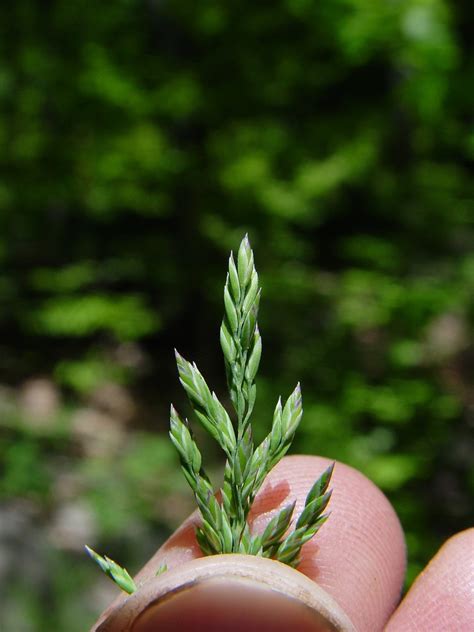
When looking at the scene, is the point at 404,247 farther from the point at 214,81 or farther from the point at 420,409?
the point at 214,81

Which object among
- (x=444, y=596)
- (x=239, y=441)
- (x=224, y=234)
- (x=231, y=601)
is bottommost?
(x=224, y=234)

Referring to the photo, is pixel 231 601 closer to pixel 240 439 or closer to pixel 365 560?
pixel 240 439

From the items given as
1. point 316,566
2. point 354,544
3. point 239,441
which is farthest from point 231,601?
point 354,544

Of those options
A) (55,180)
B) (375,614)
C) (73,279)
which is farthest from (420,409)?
→ (55,180)

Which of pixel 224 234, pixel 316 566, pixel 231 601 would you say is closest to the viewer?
pixel 231 601

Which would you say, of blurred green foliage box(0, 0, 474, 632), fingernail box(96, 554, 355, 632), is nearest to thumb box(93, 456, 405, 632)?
fingernail box(96, 554, 355, 632)

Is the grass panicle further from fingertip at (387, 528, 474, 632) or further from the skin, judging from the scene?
fingertip at (387, 528, 474, 632)
